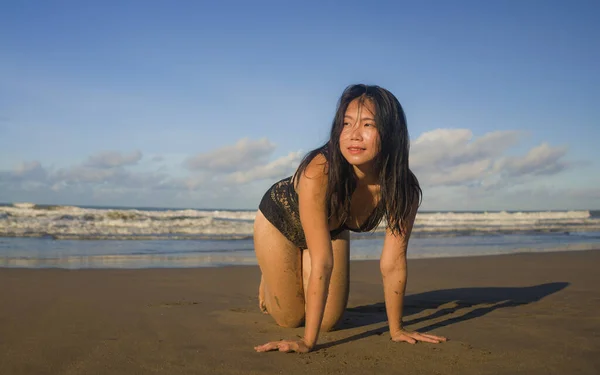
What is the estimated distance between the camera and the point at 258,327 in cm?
387

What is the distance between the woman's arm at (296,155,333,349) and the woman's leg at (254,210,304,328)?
2.10 feet

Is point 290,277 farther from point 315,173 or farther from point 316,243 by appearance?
point 315,173

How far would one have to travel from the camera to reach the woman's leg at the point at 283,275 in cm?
380

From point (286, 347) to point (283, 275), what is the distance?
32.9 inches

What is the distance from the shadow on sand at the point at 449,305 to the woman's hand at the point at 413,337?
0.26 m

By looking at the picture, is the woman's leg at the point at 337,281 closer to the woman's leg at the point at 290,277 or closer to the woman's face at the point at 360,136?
the woman's leg at the point at 290,277

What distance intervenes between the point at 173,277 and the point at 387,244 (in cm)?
388

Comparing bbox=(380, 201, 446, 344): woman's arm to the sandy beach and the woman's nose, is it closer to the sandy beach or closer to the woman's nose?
the sandy beach

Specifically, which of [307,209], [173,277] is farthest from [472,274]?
[307,209]

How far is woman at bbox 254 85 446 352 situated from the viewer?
3131mm

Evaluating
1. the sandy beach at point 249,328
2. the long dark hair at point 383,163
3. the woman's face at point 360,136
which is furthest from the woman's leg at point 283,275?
the woman's face at point 360,136

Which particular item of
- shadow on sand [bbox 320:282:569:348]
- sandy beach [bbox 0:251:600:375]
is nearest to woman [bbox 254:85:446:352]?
sandy beach [bbox 0:251:600:375]

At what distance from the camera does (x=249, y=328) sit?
3.82 metres

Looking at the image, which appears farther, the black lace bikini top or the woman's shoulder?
the black lace bikini top
